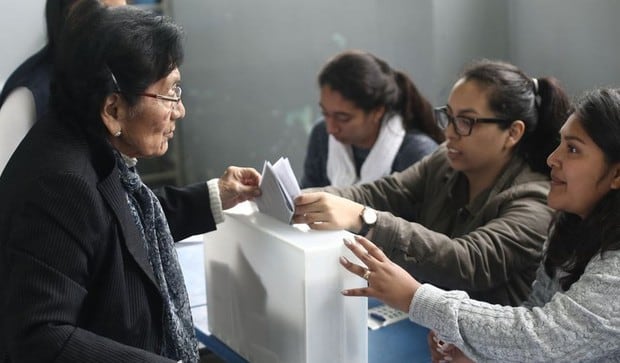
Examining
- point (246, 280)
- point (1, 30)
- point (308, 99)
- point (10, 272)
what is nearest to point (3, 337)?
point (10, 272)

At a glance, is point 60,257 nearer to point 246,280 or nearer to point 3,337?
point 3,337

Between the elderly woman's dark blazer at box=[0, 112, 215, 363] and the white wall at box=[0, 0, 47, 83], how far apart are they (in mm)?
2348

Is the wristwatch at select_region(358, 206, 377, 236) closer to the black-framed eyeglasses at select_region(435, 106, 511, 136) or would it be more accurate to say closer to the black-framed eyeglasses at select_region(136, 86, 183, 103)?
the black-framed eyeglasses at select_region(435, 106, 511, 136)

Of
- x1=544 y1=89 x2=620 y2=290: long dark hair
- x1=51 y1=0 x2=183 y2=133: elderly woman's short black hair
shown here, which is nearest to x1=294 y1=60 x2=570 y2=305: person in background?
x1=544 y1=89 x2=620 y2=290: long dark hair

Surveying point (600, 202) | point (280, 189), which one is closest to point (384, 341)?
point (280, 189)

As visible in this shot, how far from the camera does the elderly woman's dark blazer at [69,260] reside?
1.14 m

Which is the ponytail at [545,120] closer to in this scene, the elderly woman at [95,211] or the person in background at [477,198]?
the person in background at [477,198]

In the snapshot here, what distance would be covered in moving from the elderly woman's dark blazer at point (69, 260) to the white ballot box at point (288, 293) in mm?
286

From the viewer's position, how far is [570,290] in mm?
1385

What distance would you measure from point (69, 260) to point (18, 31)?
258 centimetres

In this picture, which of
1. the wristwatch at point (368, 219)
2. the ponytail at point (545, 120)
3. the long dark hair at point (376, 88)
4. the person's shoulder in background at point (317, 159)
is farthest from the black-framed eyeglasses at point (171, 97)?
the person's shoulder in background at point (317, 159)

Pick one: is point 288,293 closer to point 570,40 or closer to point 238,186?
point 238,186

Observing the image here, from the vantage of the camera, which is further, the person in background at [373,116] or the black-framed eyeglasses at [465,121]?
the person in background at [373,116]

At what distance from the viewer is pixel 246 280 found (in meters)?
1.69
